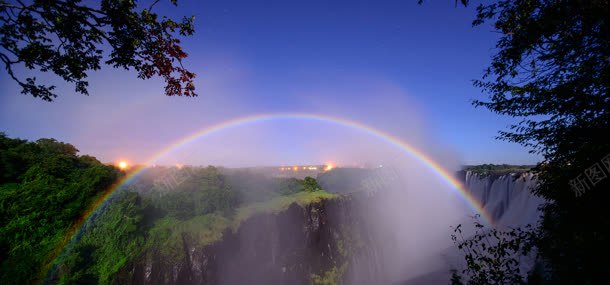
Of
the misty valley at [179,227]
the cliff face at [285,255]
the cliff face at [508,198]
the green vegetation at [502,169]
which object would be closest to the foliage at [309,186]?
the misty valley at [179,227]

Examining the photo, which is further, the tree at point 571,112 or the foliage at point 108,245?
the foliage at point 108,245

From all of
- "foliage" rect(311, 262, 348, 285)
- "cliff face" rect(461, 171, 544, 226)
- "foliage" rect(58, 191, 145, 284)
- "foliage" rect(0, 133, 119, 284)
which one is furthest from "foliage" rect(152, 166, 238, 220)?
"cliff face" rect(461, 171, 544, 226)

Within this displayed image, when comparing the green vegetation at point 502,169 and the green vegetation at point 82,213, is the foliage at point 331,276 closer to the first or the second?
the green vegetation at point 82,213

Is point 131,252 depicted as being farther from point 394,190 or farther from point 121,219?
point 394,190

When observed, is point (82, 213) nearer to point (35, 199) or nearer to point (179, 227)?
point (35, 199)

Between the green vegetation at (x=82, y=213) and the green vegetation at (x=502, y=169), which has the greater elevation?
the green vegetation at (x=502, y=169)

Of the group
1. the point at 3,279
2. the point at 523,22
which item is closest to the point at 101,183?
the point at 3,279
